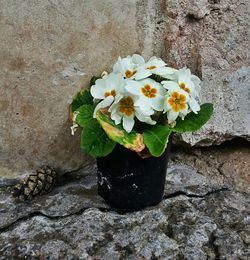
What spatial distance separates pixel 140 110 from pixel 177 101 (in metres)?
0.09

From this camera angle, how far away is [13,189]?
4.96ft

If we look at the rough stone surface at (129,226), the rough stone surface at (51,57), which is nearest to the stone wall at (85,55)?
the rough stone surface at (51,57)

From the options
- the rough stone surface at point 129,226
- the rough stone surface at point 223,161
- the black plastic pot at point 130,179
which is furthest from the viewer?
the rough stone surface at point 223,161

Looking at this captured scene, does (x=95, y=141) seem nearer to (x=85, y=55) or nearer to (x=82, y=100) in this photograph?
(x=82, y=100)

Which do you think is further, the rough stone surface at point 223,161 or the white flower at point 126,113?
the rough stone surface at point 223,161

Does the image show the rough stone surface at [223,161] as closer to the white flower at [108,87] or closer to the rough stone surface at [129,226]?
the rough stone surface at [129,226]

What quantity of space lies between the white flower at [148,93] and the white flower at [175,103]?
0.02 metres

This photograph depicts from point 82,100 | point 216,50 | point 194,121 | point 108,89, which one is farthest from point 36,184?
point 216,50

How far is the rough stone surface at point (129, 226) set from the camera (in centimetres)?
123

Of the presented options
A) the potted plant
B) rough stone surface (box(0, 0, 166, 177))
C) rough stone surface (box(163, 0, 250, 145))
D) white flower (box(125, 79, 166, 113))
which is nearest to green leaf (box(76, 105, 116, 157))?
the potted plant

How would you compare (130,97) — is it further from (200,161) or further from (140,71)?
(200,161)

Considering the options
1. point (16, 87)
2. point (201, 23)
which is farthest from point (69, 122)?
point (201, 23)

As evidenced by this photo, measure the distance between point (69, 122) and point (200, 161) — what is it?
1.30 feet

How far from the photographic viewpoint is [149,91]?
1.28 meters
